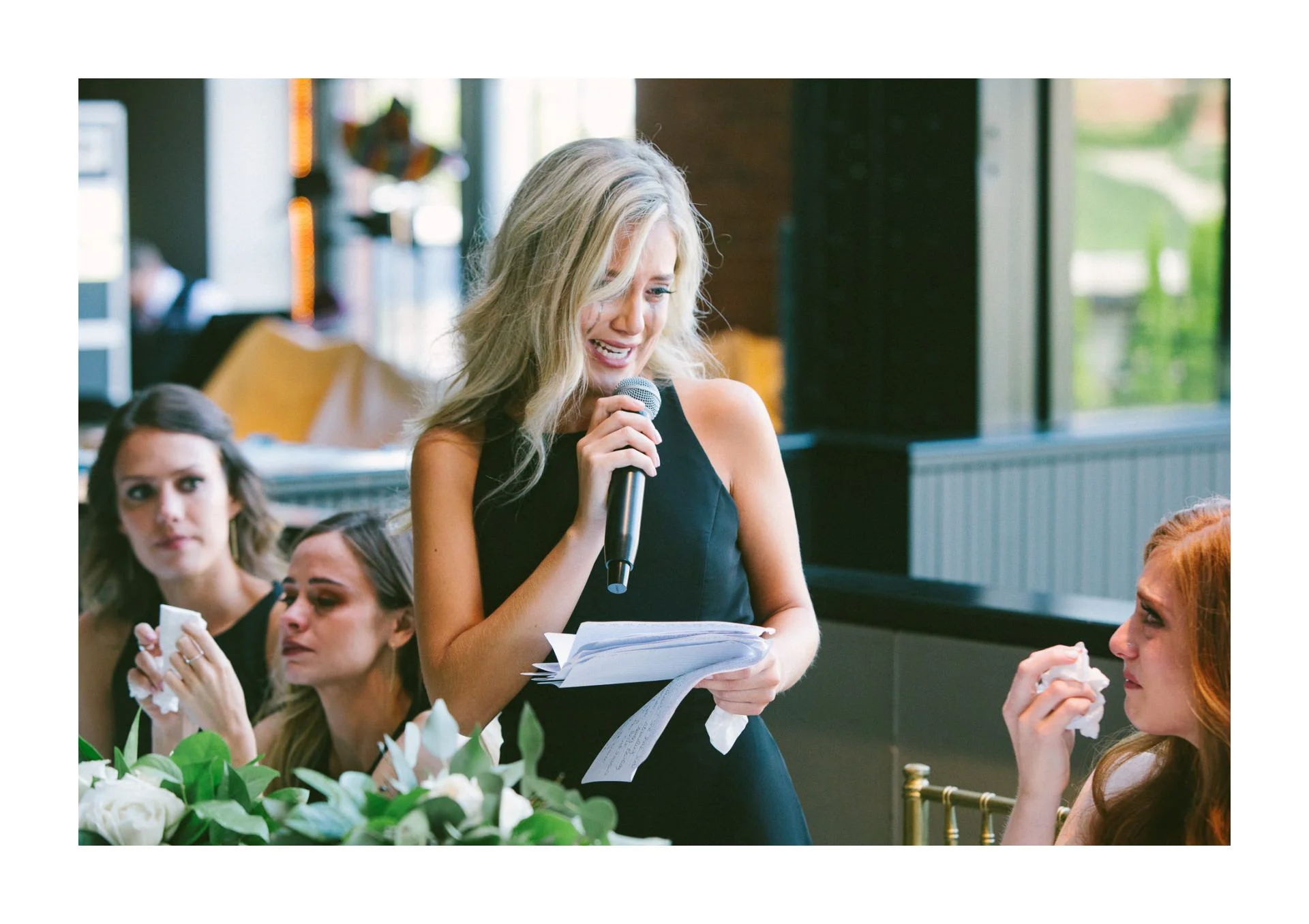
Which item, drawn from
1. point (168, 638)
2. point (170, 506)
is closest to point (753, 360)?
point (170, 506)

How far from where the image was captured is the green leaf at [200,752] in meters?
1.37

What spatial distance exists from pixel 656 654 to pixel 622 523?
0.43 ft

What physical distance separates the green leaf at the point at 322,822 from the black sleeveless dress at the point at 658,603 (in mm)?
439

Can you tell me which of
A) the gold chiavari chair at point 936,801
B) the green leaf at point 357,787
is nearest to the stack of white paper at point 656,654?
the green leaf at point 357,787

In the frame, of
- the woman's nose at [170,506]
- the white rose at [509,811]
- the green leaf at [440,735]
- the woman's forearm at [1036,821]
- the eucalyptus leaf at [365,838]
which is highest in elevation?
the woman's nose at [170,506]

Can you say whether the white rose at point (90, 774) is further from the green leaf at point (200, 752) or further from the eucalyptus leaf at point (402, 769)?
the eucalyptus leaf at point (402, 769)

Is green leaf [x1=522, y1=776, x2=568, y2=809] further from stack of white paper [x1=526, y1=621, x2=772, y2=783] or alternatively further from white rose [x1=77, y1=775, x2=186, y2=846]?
white rose [x1=77, y1=775, x2=186, y2=846]

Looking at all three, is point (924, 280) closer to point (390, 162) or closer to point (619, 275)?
point (390, 162)

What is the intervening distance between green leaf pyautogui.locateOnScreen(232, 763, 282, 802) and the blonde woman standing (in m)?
0.25

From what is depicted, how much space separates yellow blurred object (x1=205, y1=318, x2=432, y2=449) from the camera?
600cm
